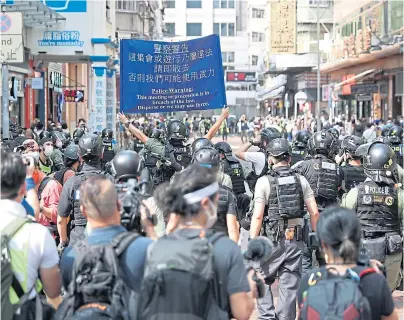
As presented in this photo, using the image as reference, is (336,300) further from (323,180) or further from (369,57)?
(369,57)

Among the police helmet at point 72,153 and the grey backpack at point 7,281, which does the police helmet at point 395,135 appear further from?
the grey backpack at point 7,281

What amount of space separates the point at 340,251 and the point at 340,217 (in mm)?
168

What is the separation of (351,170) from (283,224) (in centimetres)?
238

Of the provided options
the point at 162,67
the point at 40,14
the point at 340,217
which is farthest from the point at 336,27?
the point at 340,217

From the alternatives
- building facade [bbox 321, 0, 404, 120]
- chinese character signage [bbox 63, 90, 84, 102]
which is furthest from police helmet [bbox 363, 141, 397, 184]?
building facade [bbox 321, 0, 404, 120]

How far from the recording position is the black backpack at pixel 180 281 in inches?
167

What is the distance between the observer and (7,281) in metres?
4.42

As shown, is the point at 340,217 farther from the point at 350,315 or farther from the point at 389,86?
the point at 389,86

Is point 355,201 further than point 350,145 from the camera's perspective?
No

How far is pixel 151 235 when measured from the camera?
16.1 ft

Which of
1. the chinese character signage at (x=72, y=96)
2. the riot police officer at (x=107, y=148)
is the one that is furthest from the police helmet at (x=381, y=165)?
the chinese character signage at (x=72, y=96)

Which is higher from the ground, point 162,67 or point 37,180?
point 162,67

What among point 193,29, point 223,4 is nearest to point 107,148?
point 193,29

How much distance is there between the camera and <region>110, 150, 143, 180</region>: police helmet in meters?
5.57
